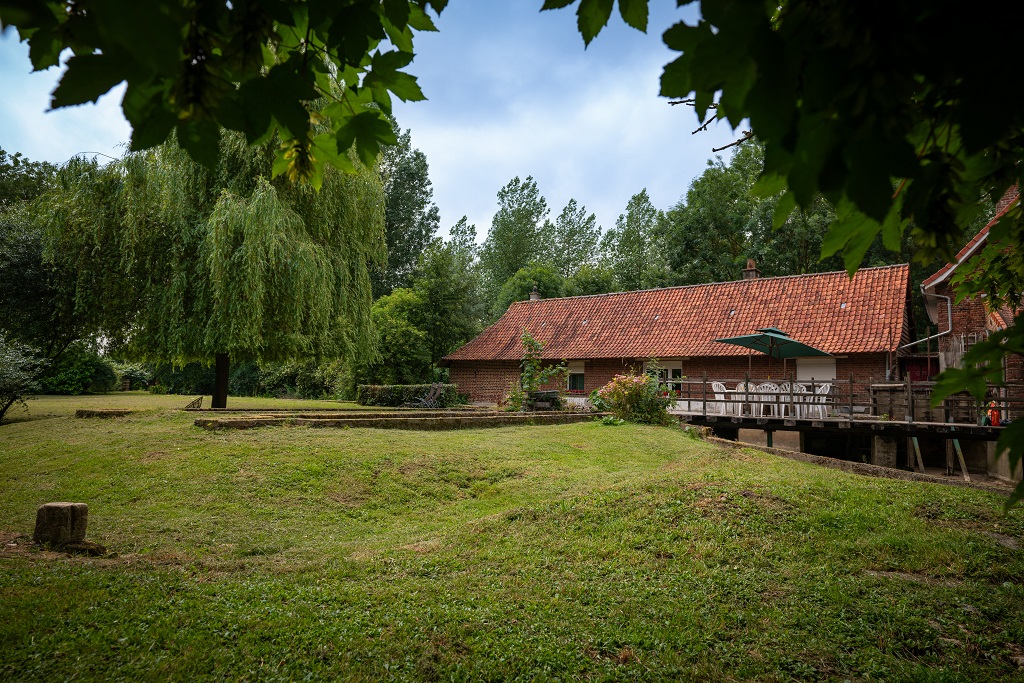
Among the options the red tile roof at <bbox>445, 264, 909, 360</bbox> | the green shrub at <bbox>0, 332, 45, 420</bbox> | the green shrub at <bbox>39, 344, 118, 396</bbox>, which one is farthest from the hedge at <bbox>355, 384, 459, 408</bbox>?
the green shrub at <bbox>39, 344, 118, 396</bbox>

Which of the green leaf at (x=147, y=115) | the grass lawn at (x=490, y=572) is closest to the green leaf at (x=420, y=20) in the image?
the green leaf at (x=147, y=115)

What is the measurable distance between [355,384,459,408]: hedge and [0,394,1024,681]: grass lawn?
48.0 ft

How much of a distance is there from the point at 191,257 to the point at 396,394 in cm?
1068

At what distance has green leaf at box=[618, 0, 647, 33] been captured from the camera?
5.65 feet

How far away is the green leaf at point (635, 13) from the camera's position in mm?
1721

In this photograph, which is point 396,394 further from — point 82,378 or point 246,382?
point 82,378

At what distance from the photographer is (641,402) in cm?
1662

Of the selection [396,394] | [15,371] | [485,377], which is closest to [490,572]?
[15,371]

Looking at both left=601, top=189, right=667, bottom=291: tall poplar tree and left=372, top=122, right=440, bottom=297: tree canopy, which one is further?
left=372, top=122, right=440, bottom=297: tree canopy

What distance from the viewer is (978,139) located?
105 cm

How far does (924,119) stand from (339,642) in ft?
13.2

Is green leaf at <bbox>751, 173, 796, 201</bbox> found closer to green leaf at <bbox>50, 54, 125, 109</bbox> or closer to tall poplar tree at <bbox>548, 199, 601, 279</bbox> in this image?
green leaf at <bbox>50, 54, 125, 109</bbox>

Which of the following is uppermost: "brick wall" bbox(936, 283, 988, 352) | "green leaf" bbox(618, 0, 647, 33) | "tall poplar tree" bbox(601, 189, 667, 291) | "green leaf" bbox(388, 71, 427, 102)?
"tall poplar tree" bbox(601, 189, 667, 291)

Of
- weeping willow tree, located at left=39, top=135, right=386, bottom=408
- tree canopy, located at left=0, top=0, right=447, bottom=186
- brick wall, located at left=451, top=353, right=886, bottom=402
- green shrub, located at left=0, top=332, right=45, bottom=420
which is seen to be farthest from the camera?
brick wall, located at left=451, top=353, right=886, bottom=402
